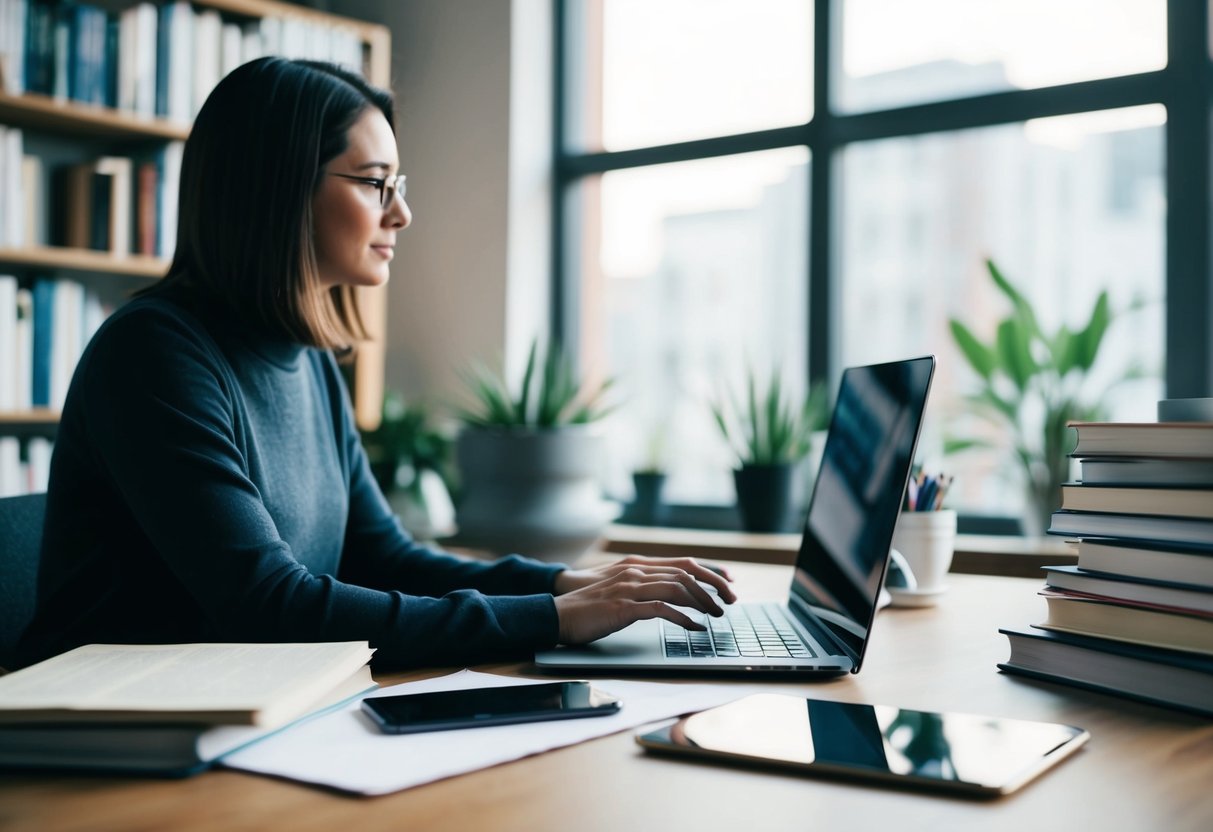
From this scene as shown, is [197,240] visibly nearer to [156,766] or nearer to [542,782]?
[156,766]

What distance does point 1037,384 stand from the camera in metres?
2.15

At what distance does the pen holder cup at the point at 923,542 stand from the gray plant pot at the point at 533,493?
591 mm

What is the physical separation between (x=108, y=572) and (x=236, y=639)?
211 mm

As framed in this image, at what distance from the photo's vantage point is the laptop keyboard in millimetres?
955

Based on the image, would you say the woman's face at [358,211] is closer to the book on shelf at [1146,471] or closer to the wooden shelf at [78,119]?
the book on shelf at [1146,471]

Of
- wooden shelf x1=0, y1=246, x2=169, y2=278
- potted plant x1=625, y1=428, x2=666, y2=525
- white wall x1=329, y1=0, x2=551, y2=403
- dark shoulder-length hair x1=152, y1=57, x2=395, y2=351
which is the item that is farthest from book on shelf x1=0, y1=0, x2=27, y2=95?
potted plant x1=625, y1=428, x2=666, y2=525

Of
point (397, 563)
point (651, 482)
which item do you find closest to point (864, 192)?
point (651, 482)

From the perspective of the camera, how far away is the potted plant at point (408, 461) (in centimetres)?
263

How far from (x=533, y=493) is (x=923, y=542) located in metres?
0.70

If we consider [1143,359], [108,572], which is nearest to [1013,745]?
[108,572]

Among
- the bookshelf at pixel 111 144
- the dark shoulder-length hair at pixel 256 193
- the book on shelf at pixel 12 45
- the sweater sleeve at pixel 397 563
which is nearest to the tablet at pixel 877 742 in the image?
the sweater sleeve at pixel 397 563

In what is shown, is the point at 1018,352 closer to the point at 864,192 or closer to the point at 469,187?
the point at 864,192

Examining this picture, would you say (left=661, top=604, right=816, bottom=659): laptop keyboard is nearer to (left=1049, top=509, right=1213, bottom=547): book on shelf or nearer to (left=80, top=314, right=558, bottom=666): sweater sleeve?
(left=80, top=314, right=558, bottom=666): sweater sleeve

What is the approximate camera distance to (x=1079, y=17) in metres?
2.31
